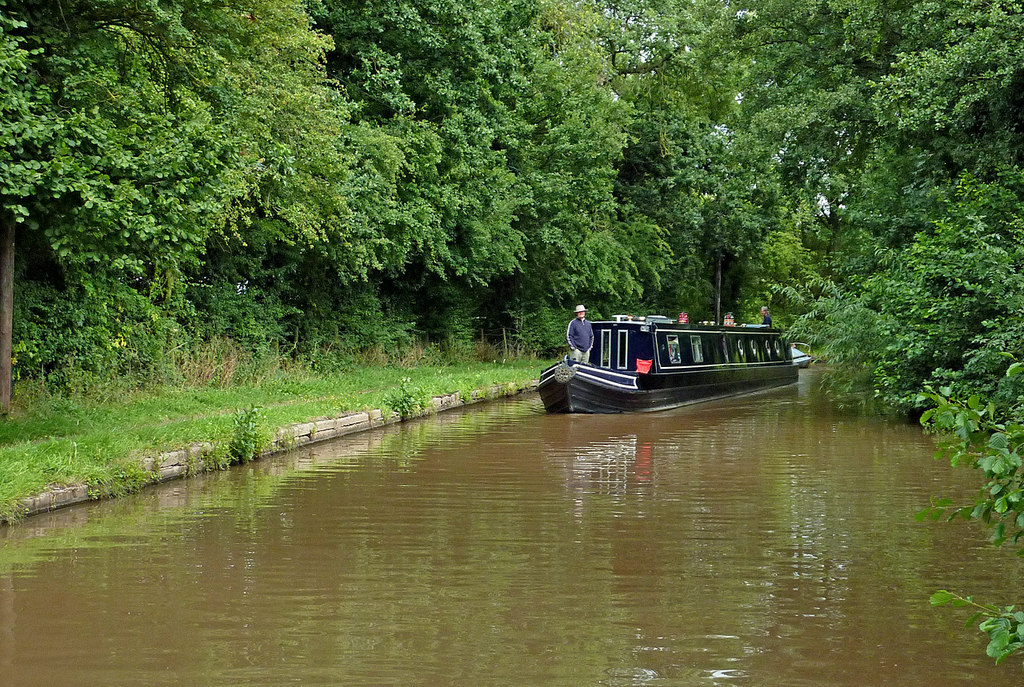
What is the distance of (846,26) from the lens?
64.1 ft

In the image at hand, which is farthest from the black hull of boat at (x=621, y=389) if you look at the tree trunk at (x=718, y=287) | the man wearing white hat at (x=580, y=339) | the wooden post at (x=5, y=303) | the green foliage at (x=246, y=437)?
the tree trunk at (x=718, y=287)

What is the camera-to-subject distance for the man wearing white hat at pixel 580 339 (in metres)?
21.4

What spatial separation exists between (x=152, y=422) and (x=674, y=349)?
13.2 metres

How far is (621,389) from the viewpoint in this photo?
70.6ft

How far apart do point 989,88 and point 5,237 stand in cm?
1236

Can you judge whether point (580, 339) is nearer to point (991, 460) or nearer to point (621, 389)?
point (621, 389)

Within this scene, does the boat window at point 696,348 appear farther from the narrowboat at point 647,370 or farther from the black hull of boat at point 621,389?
the black hull of boat at point 621,389

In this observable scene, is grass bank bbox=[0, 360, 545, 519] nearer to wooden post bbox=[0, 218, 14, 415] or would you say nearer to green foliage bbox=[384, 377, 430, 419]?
green foliage bbox=[384, 377, 430, 419]

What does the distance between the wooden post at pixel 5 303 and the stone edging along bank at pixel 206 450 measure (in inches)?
90.1

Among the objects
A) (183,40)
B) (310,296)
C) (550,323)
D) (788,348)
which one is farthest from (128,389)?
(788,348)

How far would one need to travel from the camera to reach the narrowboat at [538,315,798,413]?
2044 centimetres

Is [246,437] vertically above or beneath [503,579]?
above

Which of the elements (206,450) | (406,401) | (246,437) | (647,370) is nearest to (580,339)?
(647,370)

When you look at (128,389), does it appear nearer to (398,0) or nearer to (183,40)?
(183,40)
